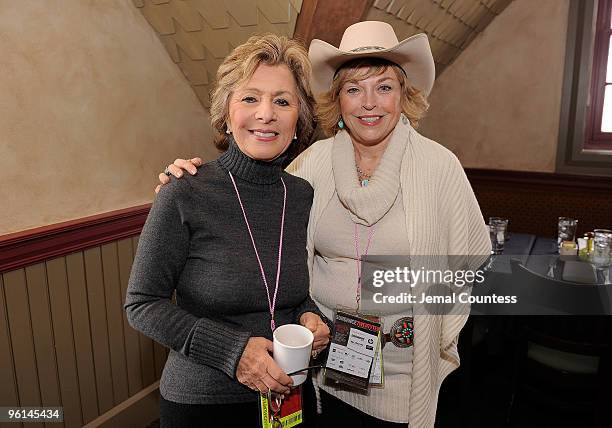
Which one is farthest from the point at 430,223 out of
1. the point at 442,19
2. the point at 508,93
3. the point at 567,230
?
the point at 508,93

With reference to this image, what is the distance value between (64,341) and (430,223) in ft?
5.70

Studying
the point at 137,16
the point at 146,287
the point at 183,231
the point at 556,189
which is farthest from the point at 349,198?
the point at 556,189

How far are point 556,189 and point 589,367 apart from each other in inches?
80.3

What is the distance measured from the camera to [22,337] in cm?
204

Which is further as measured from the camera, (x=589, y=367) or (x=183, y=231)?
(x=589, y=367)

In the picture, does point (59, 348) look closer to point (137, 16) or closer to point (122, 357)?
point (122, 357)

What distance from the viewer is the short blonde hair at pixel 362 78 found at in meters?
1.65

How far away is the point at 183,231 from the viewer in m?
1.15

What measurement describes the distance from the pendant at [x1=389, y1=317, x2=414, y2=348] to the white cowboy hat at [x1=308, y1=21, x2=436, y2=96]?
0.80 meters

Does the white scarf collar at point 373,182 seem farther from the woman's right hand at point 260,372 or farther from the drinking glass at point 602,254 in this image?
the drinking glass at point 602,254

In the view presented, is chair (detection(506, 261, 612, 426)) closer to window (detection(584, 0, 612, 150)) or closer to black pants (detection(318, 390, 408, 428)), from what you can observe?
black pants (detection(318, 390, 408, 428))

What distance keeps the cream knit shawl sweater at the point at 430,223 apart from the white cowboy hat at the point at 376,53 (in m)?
0.21

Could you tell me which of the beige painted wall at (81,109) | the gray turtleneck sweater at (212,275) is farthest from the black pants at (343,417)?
the beige painted wall at (81,109)

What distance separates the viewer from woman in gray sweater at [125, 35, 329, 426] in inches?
43.9
